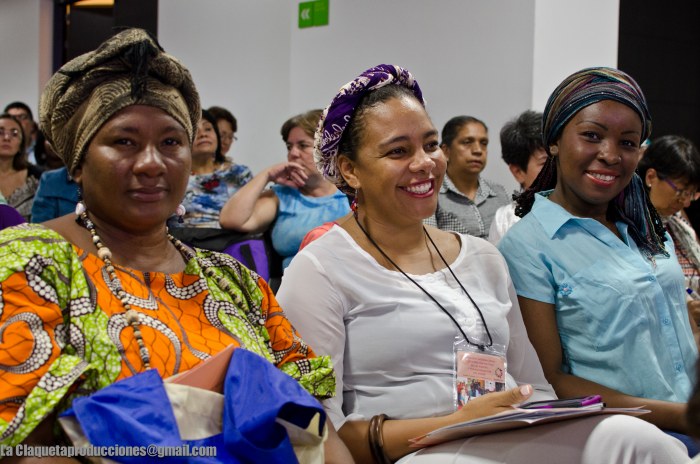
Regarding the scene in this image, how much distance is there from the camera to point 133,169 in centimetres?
152

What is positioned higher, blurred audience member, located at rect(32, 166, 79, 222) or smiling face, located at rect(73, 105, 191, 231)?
smiling face, located at rect(73, 105, 191, 231)

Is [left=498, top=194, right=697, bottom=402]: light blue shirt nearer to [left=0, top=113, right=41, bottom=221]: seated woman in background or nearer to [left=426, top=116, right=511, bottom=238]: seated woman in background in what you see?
[left=426, top=116, right=511, bottom=238]: seated woman in background

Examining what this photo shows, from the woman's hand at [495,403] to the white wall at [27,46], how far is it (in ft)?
27.6

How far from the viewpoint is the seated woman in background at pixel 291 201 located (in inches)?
148

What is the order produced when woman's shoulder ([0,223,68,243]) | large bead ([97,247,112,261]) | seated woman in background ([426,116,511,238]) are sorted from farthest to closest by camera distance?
seated woman in background ([426,116,511,238]) → large bead ([97,247,112,261]) → woman's shoulder ([0,223,68,243])

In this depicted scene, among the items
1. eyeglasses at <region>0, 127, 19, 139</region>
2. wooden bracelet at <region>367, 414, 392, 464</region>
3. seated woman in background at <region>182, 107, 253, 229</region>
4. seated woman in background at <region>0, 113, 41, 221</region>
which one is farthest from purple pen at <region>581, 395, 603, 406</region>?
eyeglasses at <region>0, 127, 19, 139</region>

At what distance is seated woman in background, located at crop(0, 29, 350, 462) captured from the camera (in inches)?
50.6

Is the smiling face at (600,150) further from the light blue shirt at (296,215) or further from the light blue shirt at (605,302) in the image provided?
the light blue shirt at (296,215)

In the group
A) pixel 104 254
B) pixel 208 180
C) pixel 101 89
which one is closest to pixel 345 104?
pixel 101 89

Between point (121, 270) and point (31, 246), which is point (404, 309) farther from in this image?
point (31, 246)

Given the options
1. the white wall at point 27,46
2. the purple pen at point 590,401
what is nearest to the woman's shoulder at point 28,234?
the purple pen at point 590,401

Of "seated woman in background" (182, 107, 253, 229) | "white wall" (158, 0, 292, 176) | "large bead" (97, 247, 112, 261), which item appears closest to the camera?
"large bead" (97, 247, 112, 261)

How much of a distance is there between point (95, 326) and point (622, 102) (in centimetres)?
154

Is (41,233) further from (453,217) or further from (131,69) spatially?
(453,217)
